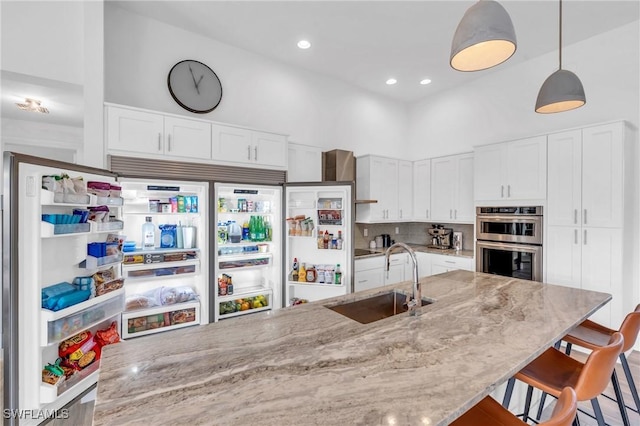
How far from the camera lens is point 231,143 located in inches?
122

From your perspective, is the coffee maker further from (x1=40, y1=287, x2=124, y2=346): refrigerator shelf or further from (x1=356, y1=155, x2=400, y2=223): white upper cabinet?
(x1=40, y1=287, x2=124, y2=346): refrigerator shelf

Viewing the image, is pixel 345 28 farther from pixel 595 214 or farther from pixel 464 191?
pixel 595 214

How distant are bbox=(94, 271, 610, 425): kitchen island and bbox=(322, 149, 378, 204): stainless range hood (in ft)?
8.47

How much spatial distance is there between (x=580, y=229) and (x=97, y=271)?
14.4 feet

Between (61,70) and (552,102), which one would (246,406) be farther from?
(61,70)

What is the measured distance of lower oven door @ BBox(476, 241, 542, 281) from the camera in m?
3.37

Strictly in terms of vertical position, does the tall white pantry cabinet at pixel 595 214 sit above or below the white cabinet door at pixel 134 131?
below

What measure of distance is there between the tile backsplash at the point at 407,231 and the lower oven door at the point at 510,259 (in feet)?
2.21

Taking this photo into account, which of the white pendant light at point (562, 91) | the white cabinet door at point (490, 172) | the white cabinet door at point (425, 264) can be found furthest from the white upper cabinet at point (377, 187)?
the white pendant light at point (562, 91)

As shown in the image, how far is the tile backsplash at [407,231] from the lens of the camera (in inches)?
177

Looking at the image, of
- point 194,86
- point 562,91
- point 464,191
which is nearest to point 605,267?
point 464,191

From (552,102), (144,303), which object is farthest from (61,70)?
(552,102)

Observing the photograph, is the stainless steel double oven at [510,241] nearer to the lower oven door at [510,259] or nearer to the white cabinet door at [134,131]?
the lower oven door at [510,259]

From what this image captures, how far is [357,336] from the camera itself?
137cm
